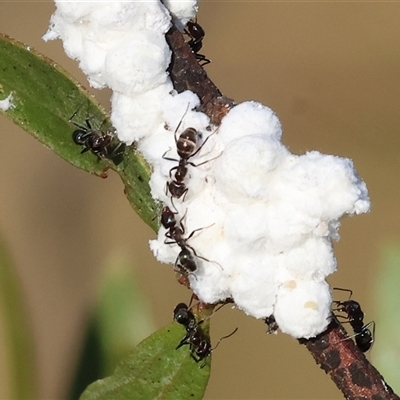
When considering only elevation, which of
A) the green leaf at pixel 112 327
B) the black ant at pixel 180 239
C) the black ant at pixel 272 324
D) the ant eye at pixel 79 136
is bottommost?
the black ant at pixel 272 324

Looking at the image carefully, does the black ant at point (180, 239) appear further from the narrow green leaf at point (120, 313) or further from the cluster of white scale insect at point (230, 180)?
the narrow green leaf at point (120, 313)

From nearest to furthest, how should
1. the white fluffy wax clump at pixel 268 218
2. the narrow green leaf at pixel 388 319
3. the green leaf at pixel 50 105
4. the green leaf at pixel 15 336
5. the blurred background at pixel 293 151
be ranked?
the white fluffy wax clump at pixel 268 218 < the green leaf at pixel 50 105 < the narrow green leaf at pixel 388 319 < the green leaf at pixel 15 336 < the blurred background at pixel 293 151

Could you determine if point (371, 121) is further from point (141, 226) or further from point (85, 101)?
point (85, 101)

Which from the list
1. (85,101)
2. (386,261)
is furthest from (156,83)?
(386,261)

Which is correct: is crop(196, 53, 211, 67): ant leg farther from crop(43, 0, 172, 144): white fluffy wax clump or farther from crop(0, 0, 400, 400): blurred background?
crop(0, 0, 400, 400): blurred background

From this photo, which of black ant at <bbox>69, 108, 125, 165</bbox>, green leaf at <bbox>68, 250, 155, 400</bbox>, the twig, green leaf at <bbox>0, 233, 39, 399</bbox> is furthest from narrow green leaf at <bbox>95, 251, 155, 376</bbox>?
the twig

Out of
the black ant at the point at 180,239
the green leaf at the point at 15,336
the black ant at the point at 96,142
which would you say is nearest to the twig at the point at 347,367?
the black ant at the point at 180,239

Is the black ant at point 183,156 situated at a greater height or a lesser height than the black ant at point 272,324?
greater
